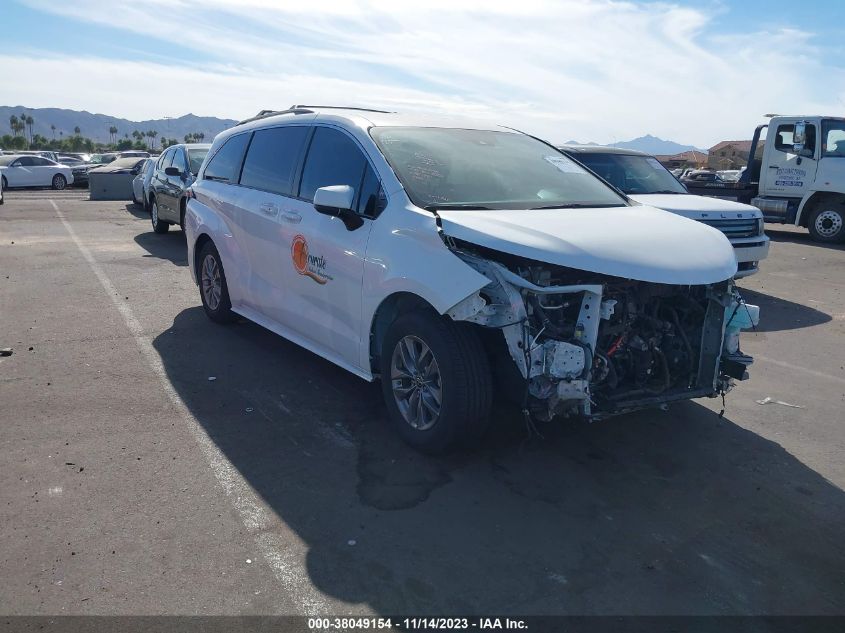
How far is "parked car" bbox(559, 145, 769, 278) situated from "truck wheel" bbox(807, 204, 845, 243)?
263 inches

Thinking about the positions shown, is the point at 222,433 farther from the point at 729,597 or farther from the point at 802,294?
the point at 802,294

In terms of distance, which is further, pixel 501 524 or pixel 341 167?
pixel 341 167

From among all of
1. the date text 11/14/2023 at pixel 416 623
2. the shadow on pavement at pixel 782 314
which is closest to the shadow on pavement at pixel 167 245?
the shadow on pavement at pixel 782 314

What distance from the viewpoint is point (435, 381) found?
4363mm

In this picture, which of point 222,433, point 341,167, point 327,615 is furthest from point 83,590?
point 341,167

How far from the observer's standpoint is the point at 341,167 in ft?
17.1

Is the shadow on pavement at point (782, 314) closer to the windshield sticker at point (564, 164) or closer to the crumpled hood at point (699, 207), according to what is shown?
the crumpled hood at point (699, 207)

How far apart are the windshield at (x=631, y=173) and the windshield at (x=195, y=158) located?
6.71 m

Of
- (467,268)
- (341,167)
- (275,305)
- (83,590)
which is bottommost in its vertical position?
(83,590)

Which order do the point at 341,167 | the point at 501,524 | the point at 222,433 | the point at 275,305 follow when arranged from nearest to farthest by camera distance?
1. the point at 501,524
2. the point at 222,433
3. the point at 341,167
4. the point at 275,305

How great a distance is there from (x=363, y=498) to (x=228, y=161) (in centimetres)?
410

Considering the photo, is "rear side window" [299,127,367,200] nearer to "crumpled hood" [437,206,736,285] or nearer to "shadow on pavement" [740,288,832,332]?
"crumpled hood" [437,206,736,285]

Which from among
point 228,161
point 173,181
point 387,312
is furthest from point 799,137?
point 387,312

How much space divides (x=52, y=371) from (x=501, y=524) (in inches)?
159
